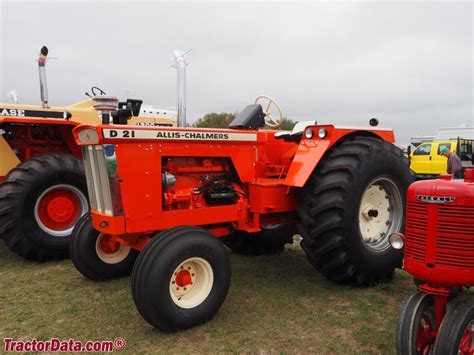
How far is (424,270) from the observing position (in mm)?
2422

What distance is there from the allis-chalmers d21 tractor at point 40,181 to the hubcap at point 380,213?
2491 mm

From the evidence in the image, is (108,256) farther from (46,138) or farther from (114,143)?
(46,138)

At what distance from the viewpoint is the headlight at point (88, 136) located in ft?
10.6

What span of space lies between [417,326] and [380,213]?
1.91 metres

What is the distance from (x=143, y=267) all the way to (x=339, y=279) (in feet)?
6.21

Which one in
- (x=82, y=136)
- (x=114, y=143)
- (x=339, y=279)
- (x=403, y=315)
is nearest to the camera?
(x=403, y=315)

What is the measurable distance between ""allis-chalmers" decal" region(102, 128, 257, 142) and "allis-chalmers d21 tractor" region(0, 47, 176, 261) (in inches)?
33.1

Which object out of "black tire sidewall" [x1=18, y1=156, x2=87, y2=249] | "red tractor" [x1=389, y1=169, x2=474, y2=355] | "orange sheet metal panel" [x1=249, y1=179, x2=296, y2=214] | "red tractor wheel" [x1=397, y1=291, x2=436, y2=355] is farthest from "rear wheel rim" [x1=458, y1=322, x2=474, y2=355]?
"black tire sidewall" [x1=18, y1=156, x2=87, y2=249]

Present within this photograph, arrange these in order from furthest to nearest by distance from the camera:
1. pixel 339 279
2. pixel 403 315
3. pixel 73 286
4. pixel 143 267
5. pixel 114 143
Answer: pixel 73 286
pixel 339 279
pixel 114 143
pixel 143 267
pixel 403 315

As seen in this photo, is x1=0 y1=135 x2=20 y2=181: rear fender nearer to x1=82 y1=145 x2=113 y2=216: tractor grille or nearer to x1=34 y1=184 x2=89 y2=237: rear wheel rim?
x1=34 y1=184 x2=89 y2=237: rear wheel rim

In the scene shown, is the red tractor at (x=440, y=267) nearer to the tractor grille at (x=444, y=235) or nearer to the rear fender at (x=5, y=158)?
the tractor grille at (x=444, y=235)

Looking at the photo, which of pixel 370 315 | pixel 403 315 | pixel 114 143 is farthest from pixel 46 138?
pixel 403 315

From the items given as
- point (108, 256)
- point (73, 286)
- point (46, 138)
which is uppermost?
point (46, 138)

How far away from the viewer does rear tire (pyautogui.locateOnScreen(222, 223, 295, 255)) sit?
5.05 m
